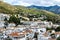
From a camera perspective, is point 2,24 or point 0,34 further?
point 2,24

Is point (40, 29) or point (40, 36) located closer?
point (40, 36)

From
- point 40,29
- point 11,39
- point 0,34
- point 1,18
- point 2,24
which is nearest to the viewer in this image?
point 11,39

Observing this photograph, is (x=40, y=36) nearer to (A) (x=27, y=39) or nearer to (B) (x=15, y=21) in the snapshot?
(A) (x=27, y=39)

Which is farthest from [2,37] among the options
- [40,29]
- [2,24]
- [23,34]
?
[2,24]

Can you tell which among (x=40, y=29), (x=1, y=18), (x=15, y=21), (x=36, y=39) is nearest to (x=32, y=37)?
(x=36, y=39)

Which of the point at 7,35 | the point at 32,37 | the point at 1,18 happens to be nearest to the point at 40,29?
the point at 32,37

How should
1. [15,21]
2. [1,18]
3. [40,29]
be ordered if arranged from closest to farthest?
[40,29] < [15,21] < [1,18]

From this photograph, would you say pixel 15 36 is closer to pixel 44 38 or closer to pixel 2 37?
pixel 2 37

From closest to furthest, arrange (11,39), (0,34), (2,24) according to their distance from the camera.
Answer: (11,39) < (0,34) < (2,24)

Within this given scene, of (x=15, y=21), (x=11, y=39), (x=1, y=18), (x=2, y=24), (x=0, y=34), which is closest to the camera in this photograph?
(x=11, y=39)
